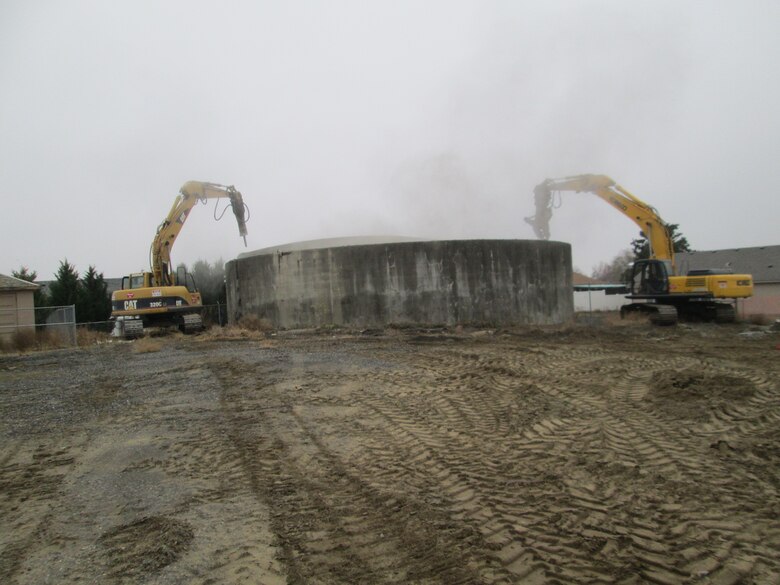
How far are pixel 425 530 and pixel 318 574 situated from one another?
709mm

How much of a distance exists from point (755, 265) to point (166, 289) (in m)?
36.0

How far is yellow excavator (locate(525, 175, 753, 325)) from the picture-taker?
17.8 meters

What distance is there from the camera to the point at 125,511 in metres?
3.68

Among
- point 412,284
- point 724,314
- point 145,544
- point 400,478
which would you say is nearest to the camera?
point 145,544

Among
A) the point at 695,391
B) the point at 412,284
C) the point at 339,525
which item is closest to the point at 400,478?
the point at 339,525

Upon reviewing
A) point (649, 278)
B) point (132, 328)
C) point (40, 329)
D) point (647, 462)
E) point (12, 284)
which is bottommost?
point (647, 462)

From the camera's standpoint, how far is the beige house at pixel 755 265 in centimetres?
3120

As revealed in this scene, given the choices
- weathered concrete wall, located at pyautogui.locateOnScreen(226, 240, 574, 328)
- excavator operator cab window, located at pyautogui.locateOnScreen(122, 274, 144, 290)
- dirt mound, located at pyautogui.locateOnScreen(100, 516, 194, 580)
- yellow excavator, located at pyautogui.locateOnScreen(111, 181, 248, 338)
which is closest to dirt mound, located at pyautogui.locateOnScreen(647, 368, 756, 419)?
dirt mound, located at pyautogui.locateOnScreen(100, 516, 194, 580)

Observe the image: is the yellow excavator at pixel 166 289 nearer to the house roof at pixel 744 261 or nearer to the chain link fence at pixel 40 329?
the chain link fence at pixel 40 329

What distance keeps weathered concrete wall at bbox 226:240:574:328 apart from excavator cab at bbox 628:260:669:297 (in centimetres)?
A: 339

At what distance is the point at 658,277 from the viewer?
18.8 meters

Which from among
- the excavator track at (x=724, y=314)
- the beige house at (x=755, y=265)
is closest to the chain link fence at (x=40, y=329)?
the excavator track at (x=724, y=314)

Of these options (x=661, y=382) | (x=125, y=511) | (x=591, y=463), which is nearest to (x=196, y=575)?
(x=125, y=511)

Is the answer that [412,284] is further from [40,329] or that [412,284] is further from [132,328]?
[40,329]
